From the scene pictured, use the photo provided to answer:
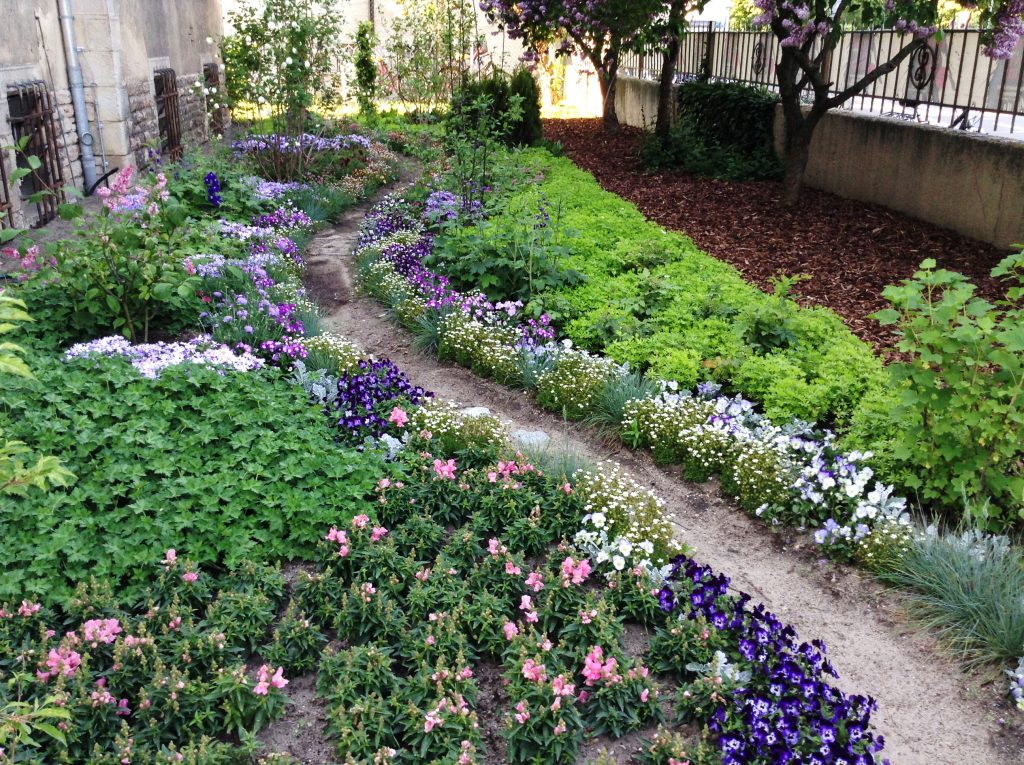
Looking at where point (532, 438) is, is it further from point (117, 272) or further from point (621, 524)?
point (117, 272)

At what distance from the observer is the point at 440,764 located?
8.36 feet

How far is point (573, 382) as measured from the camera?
5.18 metres

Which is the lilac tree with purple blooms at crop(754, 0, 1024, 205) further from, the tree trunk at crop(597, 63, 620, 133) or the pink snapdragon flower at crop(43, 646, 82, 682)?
the pink snapdragon flower at crop(43, 646, 82, 682)

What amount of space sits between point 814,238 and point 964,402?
5.76m

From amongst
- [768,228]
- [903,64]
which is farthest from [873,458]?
[903,64]

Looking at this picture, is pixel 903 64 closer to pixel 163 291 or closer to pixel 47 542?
pixel 163 291

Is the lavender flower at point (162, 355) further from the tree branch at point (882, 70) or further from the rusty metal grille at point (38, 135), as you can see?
the tree branch at point (882, 70)

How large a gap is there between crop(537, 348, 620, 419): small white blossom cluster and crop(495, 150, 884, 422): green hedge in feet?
0.79

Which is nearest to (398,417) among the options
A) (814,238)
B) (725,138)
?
(814,238)

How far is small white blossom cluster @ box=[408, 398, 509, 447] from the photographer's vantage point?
14.5 ft

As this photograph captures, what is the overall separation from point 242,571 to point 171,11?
1115cm

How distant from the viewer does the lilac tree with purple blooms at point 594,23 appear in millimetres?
12109

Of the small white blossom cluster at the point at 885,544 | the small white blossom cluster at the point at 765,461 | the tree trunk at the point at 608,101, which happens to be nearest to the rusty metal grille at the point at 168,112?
the small white blossom cluster at the point at 765,461

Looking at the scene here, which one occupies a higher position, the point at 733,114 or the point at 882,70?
the point at 882,70
